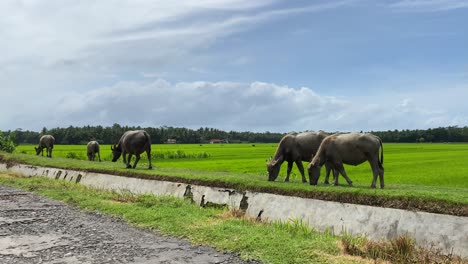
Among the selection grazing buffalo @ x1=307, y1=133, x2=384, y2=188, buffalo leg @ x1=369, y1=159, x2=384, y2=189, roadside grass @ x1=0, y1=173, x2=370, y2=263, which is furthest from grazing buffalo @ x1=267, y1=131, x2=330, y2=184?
roadside grass @ x1=0, y1=173, x2=370, y2=263

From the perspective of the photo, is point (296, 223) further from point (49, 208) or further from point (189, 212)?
point (49, 208)

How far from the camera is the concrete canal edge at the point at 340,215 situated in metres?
7.59

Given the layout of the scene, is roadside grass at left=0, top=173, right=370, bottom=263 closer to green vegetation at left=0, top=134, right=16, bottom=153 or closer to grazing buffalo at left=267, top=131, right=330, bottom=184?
grazing buffalo at left=267, top=131, right=330, bottom=184

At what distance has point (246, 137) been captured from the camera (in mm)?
120938

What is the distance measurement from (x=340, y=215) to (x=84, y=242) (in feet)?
16.9

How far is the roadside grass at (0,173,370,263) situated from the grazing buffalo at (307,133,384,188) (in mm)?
2728

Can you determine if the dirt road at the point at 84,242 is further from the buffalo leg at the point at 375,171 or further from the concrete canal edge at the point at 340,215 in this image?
the buffalo leg at the point at 375,171

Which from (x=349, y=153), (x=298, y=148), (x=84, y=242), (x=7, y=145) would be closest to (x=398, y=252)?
(x=349, y=153)

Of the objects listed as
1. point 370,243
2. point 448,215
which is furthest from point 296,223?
point 448,215

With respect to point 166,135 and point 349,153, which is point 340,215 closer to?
point 349,153

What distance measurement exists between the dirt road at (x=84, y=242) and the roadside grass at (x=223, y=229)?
39 cm

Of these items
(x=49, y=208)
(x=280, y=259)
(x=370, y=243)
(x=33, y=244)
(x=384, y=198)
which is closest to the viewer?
(x=280, y=259)

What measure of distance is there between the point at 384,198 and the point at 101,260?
5640mm

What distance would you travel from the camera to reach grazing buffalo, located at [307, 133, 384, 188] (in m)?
11.4
